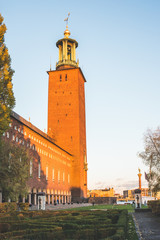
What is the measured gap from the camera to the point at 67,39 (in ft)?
212

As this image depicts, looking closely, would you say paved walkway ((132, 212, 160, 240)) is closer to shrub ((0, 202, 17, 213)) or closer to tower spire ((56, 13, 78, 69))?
shrub ((0, 202, 17, 213))

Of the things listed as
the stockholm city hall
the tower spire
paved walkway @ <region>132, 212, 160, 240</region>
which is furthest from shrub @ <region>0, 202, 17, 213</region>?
the tower spire

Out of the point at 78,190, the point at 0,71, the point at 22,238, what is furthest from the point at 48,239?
the point at 78,190

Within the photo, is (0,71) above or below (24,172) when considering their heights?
above

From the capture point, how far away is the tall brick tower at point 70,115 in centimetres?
5712

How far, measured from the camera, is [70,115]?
2309 inches

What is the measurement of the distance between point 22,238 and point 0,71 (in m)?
13.1

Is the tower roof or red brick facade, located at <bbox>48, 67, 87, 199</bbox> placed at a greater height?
the tower roof

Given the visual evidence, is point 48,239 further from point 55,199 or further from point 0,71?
point 55,199

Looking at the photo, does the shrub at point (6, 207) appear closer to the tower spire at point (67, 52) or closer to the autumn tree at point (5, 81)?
the autumn tree at point (5, 81)

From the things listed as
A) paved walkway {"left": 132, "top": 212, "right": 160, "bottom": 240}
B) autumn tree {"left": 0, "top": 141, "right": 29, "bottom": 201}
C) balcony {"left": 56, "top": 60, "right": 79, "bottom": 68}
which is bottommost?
paved walkway {"left": 132, "top": 212, "right": 160, "bottom": 240}

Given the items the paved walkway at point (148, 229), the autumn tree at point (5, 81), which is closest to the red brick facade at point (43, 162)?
the autumn tree at point (5, 81)

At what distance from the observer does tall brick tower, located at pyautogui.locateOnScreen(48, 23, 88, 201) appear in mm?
57125

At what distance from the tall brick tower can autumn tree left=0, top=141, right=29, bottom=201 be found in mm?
34328
